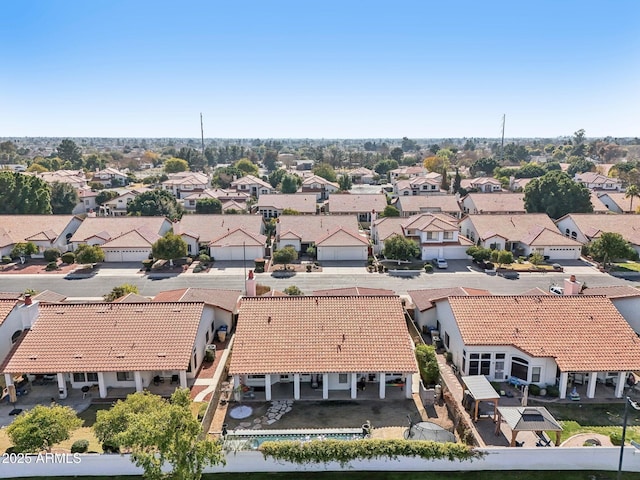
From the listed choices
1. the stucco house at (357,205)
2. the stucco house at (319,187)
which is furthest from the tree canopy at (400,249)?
the stucco house at (319,187)

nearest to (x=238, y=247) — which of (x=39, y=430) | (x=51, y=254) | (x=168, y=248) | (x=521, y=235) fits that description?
(x=168, y=248)

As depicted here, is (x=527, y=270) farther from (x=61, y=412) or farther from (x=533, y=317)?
(x=61, y=412)

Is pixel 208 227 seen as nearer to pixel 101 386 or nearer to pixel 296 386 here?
pixel 101 386

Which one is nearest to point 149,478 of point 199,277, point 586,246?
point 199,277

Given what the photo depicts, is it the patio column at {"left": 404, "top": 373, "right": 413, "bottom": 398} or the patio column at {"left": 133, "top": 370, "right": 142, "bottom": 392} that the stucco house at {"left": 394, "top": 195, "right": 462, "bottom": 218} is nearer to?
the patio column at {"left": 404, "top": 373, "right": 413, "bottom": 398}

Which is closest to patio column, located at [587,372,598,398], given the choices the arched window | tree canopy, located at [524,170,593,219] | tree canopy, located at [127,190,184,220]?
the arched window

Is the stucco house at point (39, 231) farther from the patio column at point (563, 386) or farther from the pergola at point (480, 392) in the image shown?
the patio column at point (563, 386)
